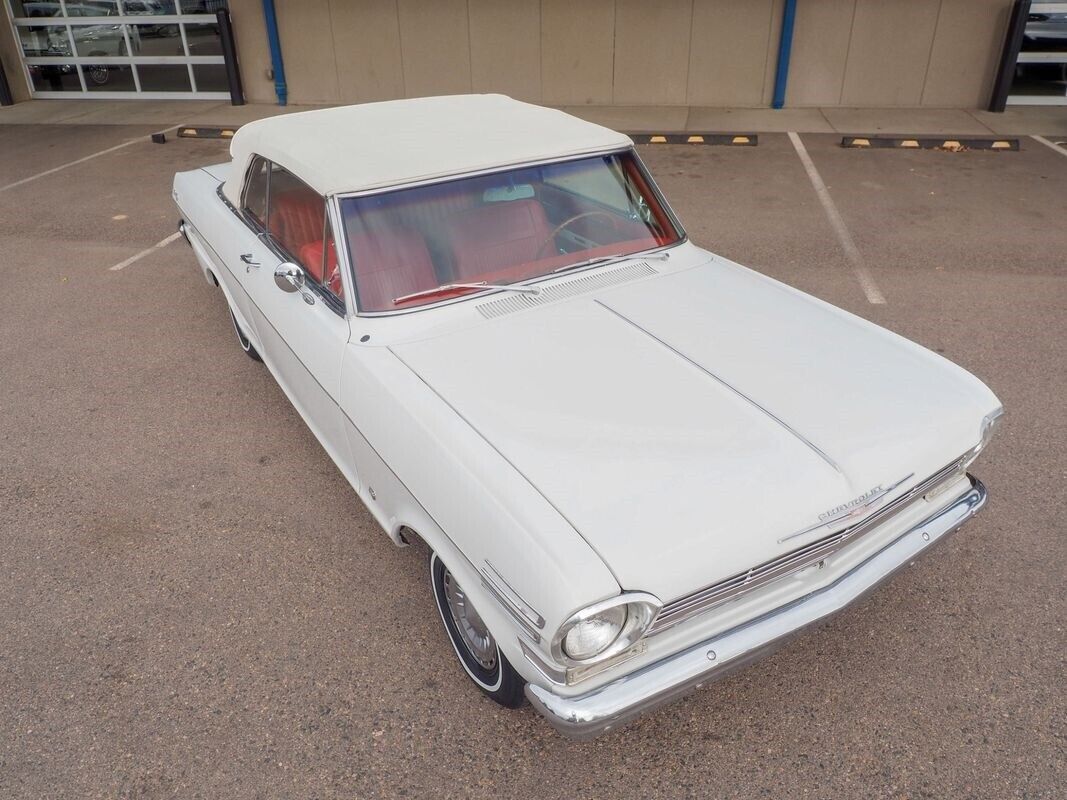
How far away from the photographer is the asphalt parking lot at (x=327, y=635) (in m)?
2.65

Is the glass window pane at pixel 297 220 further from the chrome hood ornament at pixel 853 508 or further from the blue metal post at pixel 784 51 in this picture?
the blue metal post at pixel 784 51

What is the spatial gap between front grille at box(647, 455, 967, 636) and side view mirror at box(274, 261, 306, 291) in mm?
2078

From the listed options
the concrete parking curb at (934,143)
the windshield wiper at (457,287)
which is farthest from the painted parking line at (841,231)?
the windshield wiper at (457,287)

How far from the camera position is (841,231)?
734cm

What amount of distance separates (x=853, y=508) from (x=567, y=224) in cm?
190

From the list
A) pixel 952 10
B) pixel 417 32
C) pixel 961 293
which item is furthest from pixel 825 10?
pixel 961 293

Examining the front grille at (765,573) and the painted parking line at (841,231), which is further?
the painted parking line at (841,231)

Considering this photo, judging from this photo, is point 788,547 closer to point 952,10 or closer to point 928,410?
point 928,410

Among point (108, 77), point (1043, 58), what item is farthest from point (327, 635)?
point (108, 77)

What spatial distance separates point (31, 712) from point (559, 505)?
2155mm

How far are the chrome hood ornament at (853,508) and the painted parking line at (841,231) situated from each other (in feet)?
12.3

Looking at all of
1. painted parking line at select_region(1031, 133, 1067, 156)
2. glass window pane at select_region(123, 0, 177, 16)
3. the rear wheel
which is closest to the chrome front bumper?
the rear wheel

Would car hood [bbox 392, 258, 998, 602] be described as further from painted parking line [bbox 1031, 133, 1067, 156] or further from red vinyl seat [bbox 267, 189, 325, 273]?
painted parking line [bbox 1031, 133, 1067, 156]

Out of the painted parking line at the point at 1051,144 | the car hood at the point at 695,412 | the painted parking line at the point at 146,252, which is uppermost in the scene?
the car hood at the point at 695,412
